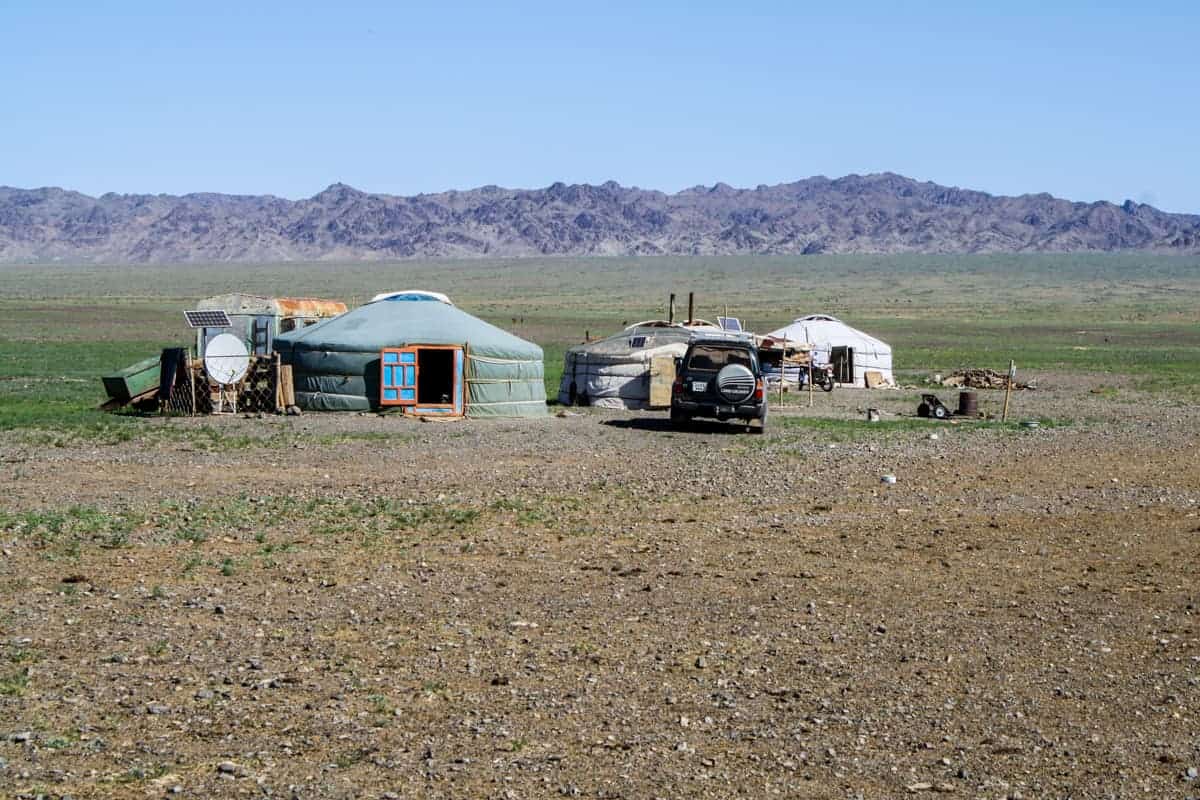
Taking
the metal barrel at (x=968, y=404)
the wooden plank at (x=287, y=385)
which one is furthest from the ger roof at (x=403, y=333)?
the metal barrel at (x=968, y=404)

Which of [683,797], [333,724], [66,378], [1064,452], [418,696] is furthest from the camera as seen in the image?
[66,378]

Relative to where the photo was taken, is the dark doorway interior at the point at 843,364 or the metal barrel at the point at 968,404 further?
the dark doorway interior at the point at 843,364

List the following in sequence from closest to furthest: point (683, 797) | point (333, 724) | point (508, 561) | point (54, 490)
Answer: point (683, 797), point (333, 724), point (508, 561), point (54, 490)

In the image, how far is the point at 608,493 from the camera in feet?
51.3

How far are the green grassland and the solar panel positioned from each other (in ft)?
7.68

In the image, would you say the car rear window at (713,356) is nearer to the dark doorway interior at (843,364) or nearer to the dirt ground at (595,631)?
the dirt ground at (595,631)

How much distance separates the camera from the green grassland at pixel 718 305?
4047 centimetres

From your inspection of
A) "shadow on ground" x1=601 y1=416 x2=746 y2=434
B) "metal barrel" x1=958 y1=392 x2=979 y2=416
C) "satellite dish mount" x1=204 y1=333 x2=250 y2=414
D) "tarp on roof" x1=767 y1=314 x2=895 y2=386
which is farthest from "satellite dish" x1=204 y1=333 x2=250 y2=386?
"tarp on roof" x1=767 y1=314 x2=895 y2=386

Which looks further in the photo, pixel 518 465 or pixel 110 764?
pixel 518 465

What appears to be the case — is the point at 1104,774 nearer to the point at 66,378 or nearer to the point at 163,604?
the point at 163,604

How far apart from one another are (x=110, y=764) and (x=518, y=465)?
449 inches

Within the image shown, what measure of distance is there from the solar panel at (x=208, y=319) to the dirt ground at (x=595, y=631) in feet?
35.6

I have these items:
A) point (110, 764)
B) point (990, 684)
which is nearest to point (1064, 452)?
point (990, 684)

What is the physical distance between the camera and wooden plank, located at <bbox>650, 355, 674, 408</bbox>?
1056 inches
